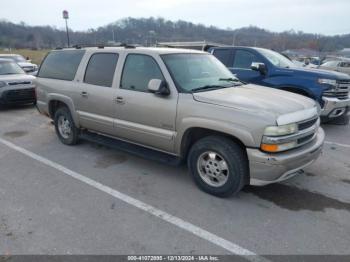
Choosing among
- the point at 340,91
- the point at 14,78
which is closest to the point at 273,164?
the point at 340,91

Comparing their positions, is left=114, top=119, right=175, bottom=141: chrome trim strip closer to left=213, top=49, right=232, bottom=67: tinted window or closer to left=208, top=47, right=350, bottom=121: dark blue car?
left=208, top=47, right=350, bottom=121: dark blue car

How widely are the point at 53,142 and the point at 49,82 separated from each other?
1.24m

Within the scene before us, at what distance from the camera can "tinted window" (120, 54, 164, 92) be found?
427 centimetres

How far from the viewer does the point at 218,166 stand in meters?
3.76

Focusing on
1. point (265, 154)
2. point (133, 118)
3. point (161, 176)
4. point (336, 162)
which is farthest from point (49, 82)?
point (336, 162)

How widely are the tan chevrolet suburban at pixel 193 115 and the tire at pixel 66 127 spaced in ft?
0.44

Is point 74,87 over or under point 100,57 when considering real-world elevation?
under

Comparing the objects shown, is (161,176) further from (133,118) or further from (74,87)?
(74,87)

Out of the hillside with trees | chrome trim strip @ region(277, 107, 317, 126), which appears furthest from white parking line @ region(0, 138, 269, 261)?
the hillside with trees

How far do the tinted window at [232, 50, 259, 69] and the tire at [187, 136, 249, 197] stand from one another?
15.0ft

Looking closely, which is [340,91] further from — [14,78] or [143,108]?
[14,78]

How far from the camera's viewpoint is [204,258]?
2.74 m

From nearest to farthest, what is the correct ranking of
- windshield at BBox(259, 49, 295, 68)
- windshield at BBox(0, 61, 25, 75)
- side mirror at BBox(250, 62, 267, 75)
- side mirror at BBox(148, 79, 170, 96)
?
side mirror at BBox(148, 79, 170, 96) < side mirror at BBox(250, 62, 267, 75) < windshield at BBox(259, 49, 295, 68) < windshield at BBox(0, 61, 25, 75)

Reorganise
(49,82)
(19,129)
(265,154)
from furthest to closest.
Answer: (19,129) → (49,82) → (265,154)
